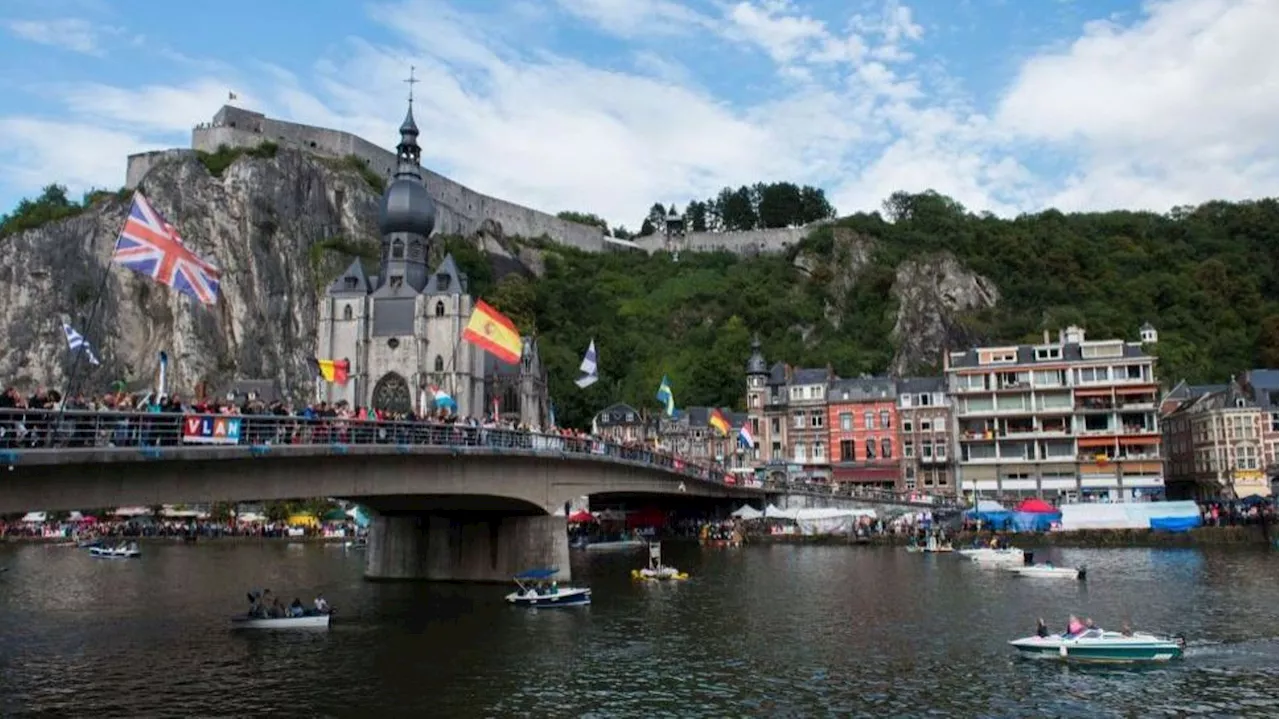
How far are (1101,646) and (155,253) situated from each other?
27.7 meters

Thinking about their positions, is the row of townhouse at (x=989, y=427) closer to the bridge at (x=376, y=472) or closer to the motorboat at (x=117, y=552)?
the bridge at (x=376, y=472)

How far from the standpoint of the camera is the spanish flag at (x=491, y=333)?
3959 centimetres

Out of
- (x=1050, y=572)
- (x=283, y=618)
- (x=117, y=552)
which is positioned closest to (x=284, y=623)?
(x=283, y=618)

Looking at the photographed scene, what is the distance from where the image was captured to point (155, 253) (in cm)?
2514

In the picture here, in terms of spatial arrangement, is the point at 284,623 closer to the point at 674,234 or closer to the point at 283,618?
the point at 283,618

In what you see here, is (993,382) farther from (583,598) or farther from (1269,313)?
(583,598)

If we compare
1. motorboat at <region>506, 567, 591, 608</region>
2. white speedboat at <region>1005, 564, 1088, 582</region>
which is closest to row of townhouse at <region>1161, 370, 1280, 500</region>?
white speedboat at <region>1005, 564, 1088, 582</region>

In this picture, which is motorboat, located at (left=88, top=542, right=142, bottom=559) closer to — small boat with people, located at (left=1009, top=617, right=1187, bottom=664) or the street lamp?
small boat with people, located at (left=1009, top=617, right=1187, bottom=664)

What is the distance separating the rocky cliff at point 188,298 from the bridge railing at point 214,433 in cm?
8839

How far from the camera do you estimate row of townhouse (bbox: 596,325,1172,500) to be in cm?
8750

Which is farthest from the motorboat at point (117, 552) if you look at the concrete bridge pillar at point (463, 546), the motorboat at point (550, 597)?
the motorboat at point (550, 597)

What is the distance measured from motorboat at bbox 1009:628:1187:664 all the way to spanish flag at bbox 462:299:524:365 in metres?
21.1

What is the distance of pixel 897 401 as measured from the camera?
3669 inches

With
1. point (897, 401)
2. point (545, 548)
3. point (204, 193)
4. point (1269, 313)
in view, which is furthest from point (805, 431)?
point (204, 193)
